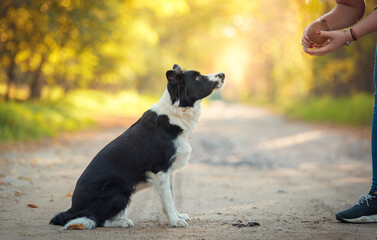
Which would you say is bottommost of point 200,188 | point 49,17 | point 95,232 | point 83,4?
point 95,232

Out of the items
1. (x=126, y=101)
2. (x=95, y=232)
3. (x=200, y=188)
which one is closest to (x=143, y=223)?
(x=95, y=232)

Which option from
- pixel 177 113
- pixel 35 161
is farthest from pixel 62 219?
pixel 35 161

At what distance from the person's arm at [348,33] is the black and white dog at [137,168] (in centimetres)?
145

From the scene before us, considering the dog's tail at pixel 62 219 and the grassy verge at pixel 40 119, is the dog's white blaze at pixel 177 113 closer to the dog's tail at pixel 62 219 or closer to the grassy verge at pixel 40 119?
the dog's tail at pixel 62 219

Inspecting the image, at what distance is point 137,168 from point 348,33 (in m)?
2.28

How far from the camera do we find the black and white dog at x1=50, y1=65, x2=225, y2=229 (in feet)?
12.9

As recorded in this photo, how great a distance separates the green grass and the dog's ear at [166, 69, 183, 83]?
37.2 feet

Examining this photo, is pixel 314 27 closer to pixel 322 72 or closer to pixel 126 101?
pixel 322 72

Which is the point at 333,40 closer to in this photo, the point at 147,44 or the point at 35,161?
the point at 35,161

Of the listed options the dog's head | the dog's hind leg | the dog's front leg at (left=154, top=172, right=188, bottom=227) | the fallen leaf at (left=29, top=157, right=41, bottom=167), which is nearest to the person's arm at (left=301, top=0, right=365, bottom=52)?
the dog's head

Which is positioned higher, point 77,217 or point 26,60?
point 26,60

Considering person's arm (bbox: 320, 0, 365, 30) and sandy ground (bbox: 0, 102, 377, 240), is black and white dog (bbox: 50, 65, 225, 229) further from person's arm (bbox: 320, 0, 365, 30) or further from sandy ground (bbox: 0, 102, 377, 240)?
person's arm (bbox: 320, 0, 365, 30)

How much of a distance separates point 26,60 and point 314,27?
51.5 feet

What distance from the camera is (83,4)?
1374 centimetres
